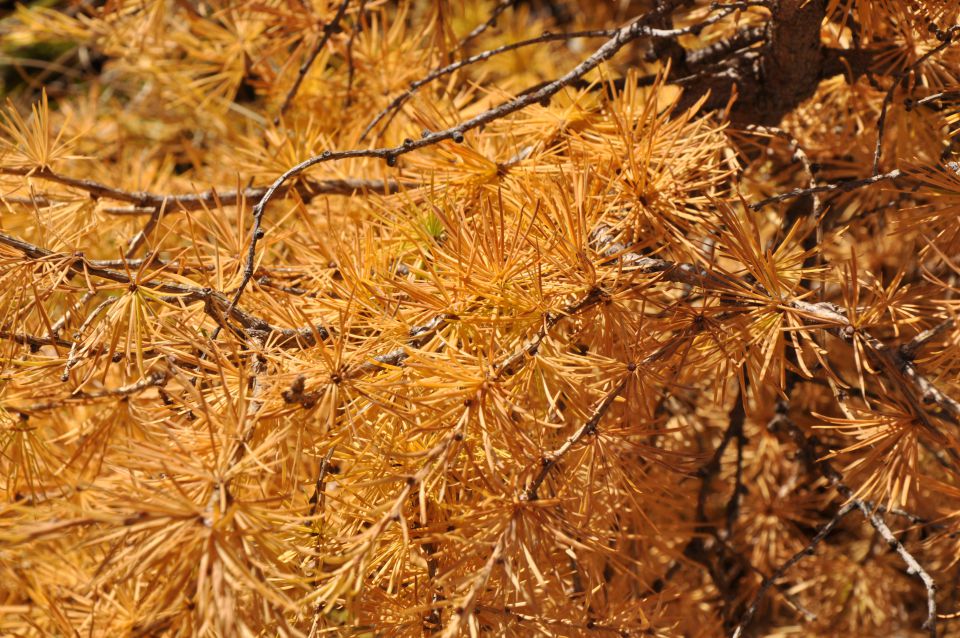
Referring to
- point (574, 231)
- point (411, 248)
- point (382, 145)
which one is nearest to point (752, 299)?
point (574, 231)

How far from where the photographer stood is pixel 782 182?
0.91m

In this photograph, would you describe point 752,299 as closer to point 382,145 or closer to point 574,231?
point 574,231

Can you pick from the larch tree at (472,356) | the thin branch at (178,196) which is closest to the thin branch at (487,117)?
the larch tree at (472,356)

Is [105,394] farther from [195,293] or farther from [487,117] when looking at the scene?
[487,117]

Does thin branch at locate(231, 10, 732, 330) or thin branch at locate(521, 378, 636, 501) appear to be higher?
thin branch at locate(231, 10, 732, 330)

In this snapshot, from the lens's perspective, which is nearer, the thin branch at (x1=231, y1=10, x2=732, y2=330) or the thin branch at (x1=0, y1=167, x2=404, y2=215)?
the thin branch at (x1=231, y1=10, x2=732, y2=330)

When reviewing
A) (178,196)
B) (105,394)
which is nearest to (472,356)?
(105,394)

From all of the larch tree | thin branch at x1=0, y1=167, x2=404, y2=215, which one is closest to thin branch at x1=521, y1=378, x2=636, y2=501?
the larch tree

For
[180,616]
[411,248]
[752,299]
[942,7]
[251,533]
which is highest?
[942,7]

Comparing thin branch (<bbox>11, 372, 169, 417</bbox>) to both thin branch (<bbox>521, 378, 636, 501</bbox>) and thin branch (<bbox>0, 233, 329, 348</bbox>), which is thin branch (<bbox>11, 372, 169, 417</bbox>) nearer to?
thin branch (<bbox>0, 233, 329, 348</bbox>)

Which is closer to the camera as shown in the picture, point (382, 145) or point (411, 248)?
point (411, 248)

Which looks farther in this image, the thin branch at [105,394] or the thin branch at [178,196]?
the thin branch at [178,196]

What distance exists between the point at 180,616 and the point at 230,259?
0.88ft

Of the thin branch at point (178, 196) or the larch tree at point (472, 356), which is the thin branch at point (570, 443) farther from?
the thin branch at point (178, 196)
